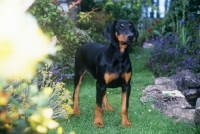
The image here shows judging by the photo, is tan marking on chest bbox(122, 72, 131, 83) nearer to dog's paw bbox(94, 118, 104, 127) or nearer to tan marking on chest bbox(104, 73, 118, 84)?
tan marking on chest bbox(104, 73, 118, 84)

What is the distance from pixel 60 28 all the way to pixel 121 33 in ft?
11.0

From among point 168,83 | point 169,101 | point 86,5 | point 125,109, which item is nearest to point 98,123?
point 125,109

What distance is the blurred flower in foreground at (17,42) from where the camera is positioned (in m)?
1.31

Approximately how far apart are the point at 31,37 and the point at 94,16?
10944 millimetres

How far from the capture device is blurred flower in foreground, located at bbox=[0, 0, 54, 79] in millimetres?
1314

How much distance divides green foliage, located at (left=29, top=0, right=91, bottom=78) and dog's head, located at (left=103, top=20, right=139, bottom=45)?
97.1 inches

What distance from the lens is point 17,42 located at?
137 cm

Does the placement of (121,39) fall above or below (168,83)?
above

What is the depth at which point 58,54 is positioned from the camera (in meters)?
7.71

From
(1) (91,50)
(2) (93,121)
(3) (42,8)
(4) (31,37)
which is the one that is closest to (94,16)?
(3) (42,8)

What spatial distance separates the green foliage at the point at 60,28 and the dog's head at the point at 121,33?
2.47 meters

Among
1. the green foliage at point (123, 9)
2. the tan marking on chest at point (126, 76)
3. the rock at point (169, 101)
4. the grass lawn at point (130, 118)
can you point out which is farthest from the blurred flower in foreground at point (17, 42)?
the green foliage at point (123, 9)

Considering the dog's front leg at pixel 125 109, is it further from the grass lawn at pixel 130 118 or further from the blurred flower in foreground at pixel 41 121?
the blurred flower in foreground at pixel 41 121

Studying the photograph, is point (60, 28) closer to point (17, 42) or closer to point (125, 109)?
point (125, 109)
